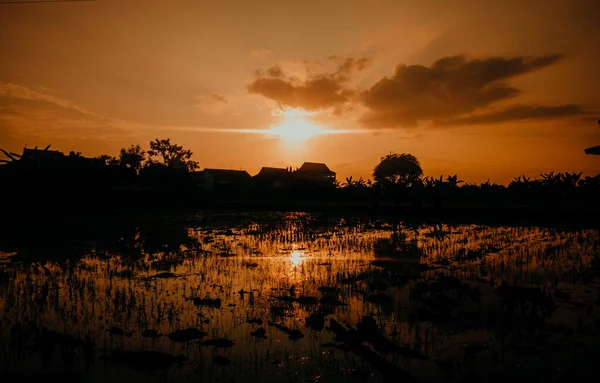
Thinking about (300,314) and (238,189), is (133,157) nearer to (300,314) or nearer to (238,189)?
(238,189)

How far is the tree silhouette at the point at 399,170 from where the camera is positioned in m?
87.5

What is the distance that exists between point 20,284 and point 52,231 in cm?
1163

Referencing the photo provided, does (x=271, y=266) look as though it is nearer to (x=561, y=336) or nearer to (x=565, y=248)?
(x=561, y=336)

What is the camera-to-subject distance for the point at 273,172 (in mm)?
71000

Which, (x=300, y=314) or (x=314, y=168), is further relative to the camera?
(x=314, y=168)

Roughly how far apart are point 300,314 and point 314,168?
69793mm

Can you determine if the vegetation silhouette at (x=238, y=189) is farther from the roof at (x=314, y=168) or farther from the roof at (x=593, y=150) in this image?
the roof at (x=593, y=150)

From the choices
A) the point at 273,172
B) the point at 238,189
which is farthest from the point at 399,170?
the point at 238,189

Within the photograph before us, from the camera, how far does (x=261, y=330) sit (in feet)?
20.6

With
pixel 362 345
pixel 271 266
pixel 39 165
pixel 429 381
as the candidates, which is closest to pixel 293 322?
pixel 362 345

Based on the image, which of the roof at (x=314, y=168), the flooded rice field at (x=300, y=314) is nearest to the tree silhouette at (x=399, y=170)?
the roof at (x=314, y=168)

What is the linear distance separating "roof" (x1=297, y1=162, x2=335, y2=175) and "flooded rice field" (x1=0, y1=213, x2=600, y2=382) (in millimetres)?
60472

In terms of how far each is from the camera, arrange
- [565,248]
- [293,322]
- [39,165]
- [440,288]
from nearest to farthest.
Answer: [293,322]
[440,288]
[565,248]
[39,165]

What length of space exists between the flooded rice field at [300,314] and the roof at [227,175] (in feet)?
179
